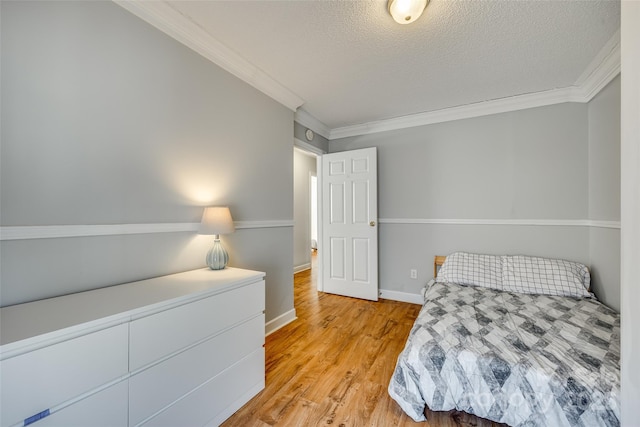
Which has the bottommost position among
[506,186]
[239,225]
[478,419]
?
[478,419]

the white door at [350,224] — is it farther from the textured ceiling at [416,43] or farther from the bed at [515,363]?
the bed at [515,363]

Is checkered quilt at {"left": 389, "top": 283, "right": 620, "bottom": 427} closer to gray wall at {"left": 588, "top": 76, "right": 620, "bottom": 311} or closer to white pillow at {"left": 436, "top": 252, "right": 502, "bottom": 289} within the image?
gray wall at {"left": 588, "top": 76, "right": 620, "bottom": 311}

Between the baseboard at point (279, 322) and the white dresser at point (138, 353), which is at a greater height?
the white dresser at point (138, 353)

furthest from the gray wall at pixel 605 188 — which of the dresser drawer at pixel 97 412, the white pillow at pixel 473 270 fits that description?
the dresser drawer at pixel 97 412

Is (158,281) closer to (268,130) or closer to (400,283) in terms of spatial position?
(268,130)

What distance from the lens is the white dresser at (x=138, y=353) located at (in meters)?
0.81

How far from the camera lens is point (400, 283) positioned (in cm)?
334

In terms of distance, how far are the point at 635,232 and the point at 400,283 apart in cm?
254

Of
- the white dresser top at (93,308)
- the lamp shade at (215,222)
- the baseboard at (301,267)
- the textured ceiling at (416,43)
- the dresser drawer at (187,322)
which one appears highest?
the textured ceiling at (416,43)

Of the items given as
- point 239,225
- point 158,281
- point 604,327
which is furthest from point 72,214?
point 604,327

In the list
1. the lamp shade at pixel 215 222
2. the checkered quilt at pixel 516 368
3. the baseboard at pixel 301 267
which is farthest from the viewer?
the baseboard at pixel 301 267

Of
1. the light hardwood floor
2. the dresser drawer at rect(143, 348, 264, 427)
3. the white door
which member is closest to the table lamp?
the dresser drawer at rect(143, 348, 264, 427)

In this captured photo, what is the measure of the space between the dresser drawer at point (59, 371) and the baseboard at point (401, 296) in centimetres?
298

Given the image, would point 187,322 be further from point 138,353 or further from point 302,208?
point 302,208
